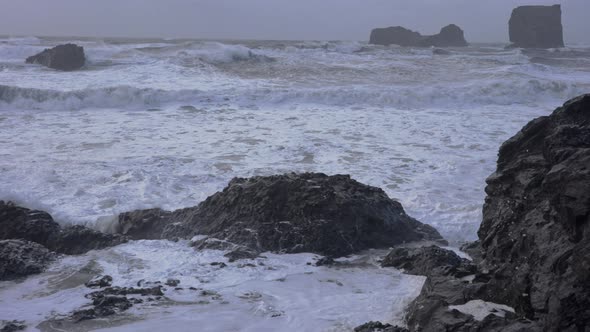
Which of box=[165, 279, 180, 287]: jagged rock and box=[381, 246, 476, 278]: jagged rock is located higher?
box=[381, 246, 476, 278]: jagged rock

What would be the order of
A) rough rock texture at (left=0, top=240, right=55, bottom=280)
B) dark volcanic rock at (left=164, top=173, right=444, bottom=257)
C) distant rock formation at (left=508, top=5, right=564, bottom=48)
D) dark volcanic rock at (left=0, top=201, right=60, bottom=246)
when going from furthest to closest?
1. distant rock formation at (left=508, top=5, right=564, bottom=48)
2. dark volcanic rock at (left=0, top=201, right=60, bottom=246)
3. dark volcanic rock at (left=164, top=173, right=444, bottom=257)
4. rough rock texture at (left=0, top=240, right=55, bottom=280)

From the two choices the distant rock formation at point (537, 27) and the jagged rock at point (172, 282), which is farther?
the distant rock formation at point (537, 27)

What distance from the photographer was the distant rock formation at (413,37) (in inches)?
2267

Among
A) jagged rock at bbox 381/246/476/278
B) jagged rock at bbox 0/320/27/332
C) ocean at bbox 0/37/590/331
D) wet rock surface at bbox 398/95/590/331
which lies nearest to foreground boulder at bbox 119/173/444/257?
ocean at bbox 0/37/590/331

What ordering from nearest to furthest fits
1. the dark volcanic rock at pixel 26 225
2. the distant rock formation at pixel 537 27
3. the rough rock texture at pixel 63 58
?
1. the dark volcanic rock at pixel 26 225
2. the rough rock texture at pixel 63 58
3. the distant rock formation at pixel 537 27

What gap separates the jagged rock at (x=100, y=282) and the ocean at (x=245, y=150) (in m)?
0.09

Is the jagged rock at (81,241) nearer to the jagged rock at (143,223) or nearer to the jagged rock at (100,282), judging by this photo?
the jagged rock at (143,223)

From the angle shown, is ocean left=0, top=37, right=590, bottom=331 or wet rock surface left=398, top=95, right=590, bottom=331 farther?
ocean left=0, top=37, right=590, bottom=331

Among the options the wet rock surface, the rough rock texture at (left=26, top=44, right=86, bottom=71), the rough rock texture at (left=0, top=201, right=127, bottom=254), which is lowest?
the rough rock texture at (left=0, top=201, right=127, bottom=254)

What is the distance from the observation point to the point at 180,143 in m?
9.97

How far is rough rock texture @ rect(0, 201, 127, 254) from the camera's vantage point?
517 centimetres

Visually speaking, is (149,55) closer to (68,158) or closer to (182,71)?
(182,71)

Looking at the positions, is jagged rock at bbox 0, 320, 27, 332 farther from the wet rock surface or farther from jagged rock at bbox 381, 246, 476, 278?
jagged rock at bbox 381, 246, 476, 278

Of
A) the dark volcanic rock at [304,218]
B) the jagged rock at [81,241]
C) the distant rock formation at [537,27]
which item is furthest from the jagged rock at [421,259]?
the distant rock formation at [537,27]
